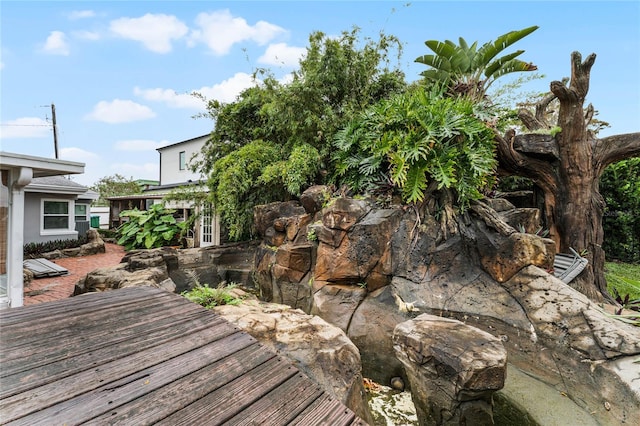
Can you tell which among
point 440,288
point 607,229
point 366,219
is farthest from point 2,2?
point 607,229

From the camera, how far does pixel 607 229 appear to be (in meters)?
8.75

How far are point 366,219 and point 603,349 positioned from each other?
127 inches

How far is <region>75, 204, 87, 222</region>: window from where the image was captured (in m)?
12.7

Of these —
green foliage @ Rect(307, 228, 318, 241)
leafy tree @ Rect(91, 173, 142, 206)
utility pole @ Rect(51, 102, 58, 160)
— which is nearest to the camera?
green foliage @ Rect(307, 228, 318, 241)

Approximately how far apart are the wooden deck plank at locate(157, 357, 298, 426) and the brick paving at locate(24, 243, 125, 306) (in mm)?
5505

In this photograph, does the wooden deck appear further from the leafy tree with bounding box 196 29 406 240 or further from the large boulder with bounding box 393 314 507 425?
the leafy tree with bounding box 196 29 406 240

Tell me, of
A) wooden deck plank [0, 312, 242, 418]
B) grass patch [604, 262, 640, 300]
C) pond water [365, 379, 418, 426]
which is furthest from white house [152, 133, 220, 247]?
grass patch [604, 262, 640, 300]

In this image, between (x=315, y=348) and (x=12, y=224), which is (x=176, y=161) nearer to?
(x=12, y=224)

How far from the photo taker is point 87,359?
1733 mm

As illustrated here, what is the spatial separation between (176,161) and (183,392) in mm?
16216

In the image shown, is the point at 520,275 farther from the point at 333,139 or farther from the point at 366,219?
the point at 333,139

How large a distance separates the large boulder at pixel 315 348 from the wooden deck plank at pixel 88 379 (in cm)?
60

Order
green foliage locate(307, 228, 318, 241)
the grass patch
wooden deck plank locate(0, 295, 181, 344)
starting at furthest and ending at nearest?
1. the grass patch
2. green foliage locate(307, 228, 318, 241)
3. wooden deck plank locate(0, 295, 181, 344)

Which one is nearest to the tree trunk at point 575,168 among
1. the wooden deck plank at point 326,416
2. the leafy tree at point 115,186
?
the wooden deck plank at point 326,416
